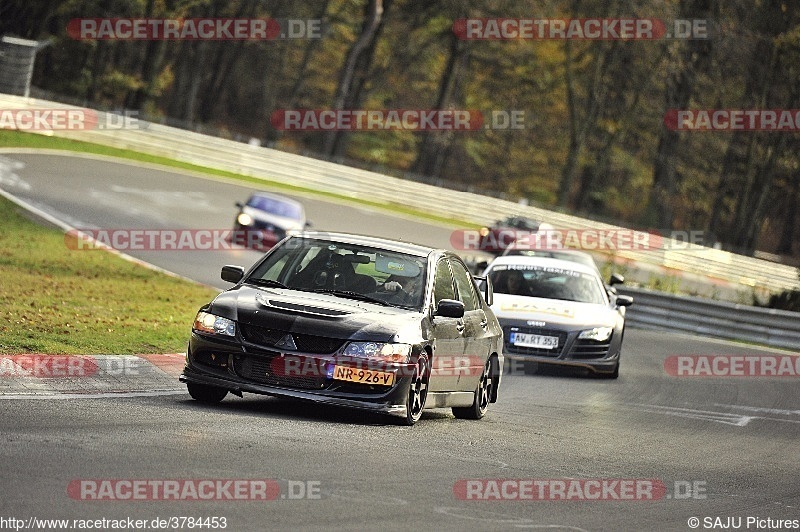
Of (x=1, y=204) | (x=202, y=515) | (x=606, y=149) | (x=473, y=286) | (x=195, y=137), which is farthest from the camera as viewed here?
(x=606, y=149)

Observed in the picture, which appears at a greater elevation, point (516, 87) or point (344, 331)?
point (516, 87)

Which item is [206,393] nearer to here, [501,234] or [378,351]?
[378,351]

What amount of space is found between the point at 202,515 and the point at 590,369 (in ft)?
40.9

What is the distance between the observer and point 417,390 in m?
11.1

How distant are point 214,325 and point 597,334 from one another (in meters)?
8.77

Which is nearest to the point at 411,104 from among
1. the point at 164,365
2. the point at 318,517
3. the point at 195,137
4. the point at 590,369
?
the point at 195,137

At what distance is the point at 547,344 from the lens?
724 inches

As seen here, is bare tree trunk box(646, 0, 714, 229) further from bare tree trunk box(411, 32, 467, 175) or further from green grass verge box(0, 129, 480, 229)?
green grass verge box(0, 129, 480, 229)

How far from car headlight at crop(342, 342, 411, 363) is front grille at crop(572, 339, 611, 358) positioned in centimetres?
808

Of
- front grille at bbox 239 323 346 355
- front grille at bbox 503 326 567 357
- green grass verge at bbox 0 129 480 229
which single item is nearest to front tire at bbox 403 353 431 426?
front grille at bbox 239 323 346 355

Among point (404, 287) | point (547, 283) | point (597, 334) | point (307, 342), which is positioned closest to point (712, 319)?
point (547, 283)

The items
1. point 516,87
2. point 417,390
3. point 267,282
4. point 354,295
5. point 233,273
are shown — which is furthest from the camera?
point 516,87

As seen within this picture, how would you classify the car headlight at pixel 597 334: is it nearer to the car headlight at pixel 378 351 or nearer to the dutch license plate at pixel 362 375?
the car headlight at pixel 378 351

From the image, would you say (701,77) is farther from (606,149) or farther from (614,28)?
(606,149)
